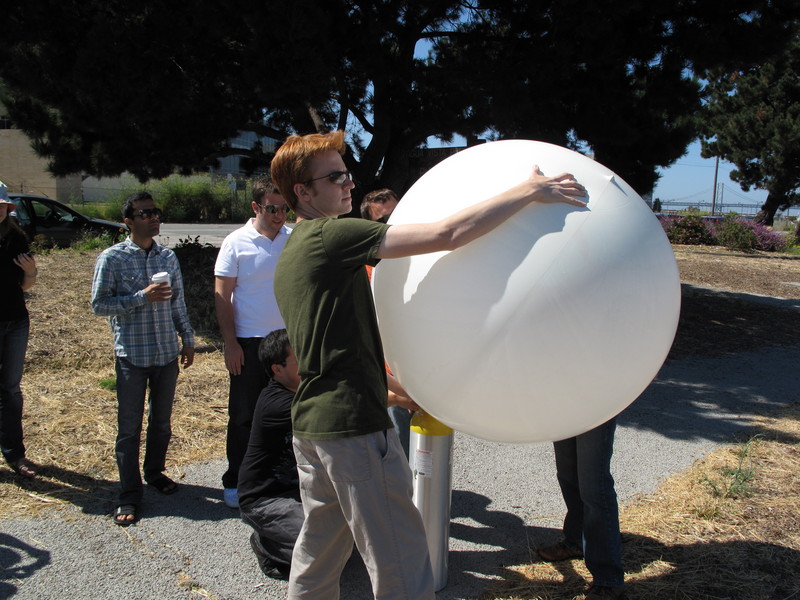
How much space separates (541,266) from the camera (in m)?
1.77

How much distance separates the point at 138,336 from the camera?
370 cm

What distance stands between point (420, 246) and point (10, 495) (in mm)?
3359

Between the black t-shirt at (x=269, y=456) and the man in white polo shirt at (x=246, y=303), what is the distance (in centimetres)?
56

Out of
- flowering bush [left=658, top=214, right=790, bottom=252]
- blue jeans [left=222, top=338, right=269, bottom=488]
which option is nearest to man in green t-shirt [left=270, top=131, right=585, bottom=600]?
blue jeans [left=222, top=338, right=269, bottom=488]

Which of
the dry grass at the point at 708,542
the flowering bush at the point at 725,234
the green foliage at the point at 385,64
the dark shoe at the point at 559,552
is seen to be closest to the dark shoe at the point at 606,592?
the dry grass at the point at 708,542

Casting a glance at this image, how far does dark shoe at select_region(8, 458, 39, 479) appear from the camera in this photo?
13.2 feet

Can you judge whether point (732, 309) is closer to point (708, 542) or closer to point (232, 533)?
point (708, 542)

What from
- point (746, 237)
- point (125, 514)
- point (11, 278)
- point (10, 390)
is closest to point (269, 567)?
point (125, 514)

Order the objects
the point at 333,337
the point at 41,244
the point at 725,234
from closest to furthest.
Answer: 1. the point at 333,337
2. the point at 41,244
3. the point at 725,234

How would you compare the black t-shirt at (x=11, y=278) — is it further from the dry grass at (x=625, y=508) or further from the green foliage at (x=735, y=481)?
the green foliage at (x=735, y=481)

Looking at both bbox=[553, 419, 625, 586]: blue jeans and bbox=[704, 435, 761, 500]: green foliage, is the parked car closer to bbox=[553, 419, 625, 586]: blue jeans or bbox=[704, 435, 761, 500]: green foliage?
bbox=[704, 435, 761, 500]: green foliage

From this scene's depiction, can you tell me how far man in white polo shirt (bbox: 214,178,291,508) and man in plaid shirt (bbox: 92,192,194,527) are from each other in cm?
32

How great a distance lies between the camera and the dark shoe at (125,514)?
349 centimetres

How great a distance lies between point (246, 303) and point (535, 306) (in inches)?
95.0
